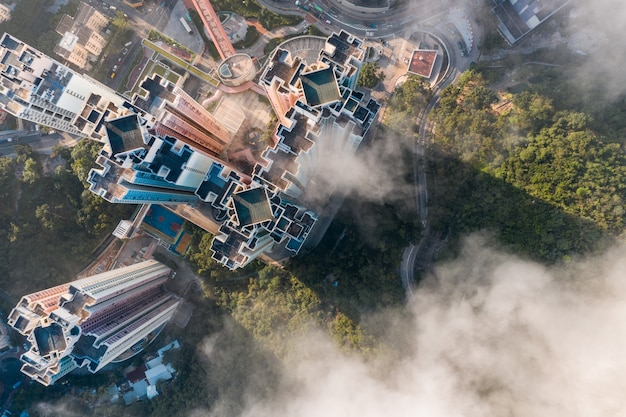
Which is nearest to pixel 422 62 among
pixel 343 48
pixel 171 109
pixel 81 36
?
pixel 343 48

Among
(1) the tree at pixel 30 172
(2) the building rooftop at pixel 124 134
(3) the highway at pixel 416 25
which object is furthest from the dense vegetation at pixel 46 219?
(3) the highway at pixel 416 25

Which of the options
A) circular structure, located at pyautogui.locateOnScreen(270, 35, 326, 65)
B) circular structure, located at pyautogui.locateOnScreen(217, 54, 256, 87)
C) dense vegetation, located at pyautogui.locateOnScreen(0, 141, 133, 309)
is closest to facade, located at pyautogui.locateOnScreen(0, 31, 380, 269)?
circular structure, located at pyautogui.locateOnScreen(217, 54, 256, 87)

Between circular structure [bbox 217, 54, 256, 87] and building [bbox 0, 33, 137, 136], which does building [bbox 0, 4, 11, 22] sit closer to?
building [bbox 0, 33, 137, 136]

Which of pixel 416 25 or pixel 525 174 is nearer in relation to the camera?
pixel 525 174

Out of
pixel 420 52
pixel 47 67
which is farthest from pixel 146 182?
pixel 420 52

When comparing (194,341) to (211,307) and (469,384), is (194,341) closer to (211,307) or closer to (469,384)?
(211,307)

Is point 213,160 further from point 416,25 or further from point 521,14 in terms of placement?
point 521,14
